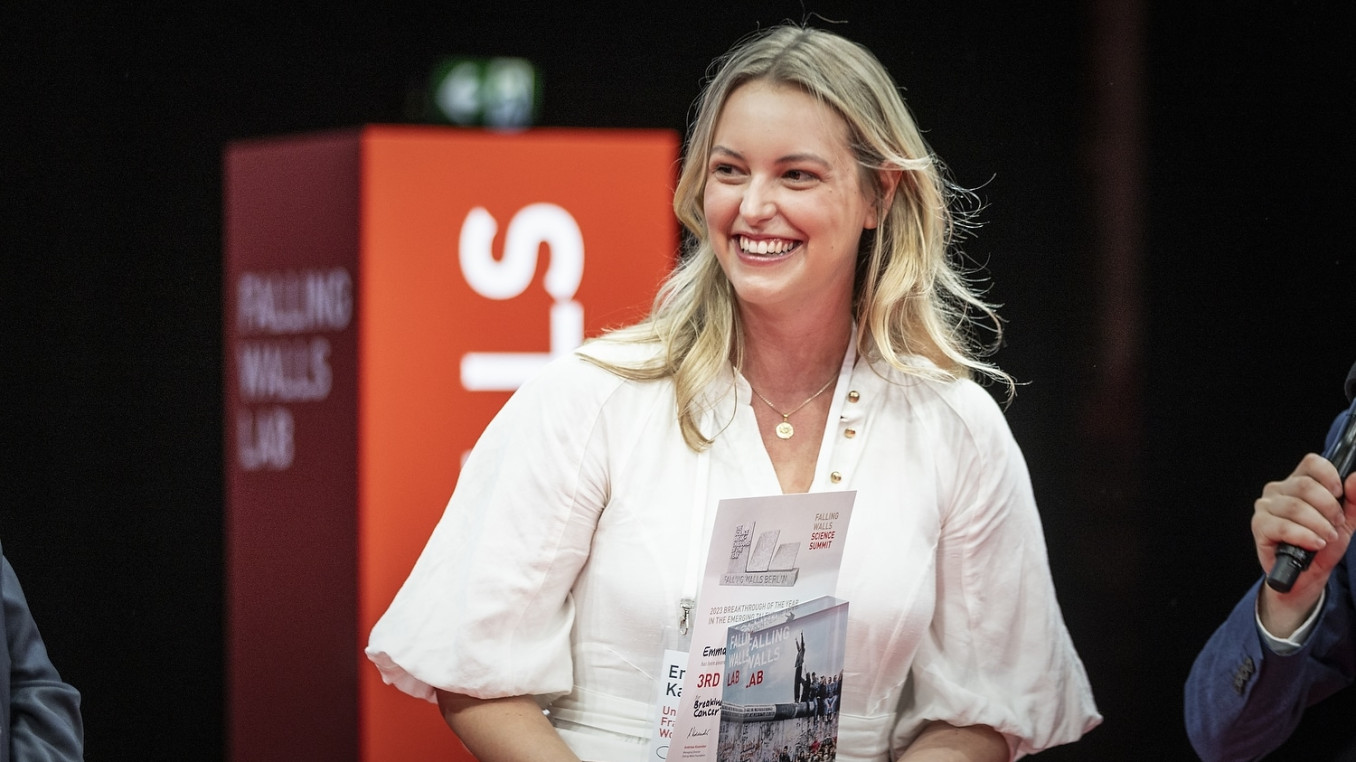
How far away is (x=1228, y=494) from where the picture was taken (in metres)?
3.39

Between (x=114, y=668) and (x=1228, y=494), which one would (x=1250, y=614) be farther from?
(x=114, y=668)

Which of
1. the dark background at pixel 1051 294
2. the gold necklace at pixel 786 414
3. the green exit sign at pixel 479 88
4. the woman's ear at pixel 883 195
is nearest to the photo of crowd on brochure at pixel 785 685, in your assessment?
the gold necklace at pixel 786 414

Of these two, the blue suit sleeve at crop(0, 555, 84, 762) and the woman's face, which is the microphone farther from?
the blue suit sleeve at crop(0, 555, 84, 762)

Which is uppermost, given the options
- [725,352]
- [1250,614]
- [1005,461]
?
[725,352]

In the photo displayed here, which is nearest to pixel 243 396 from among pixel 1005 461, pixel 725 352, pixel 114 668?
pixel 114 668

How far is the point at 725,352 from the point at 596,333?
4.33 feet

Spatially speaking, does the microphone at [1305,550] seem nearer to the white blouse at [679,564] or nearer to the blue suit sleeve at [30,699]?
the white blouse at [679,564]

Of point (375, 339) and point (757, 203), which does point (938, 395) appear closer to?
point (757, 203)

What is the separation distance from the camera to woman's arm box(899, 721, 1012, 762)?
1.97 meters

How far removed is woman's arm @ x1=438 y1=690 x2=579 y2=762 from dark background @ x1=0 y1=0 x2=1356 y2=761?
1325mm

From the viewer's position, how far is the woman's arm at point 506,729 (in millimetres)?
1829

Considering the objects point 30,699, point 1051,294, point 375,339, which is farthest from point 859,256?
point 1051,294

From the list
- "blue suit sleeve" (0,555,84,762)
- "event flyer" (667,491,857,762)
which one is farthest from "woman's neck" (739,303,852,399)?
"blue suit sleeve" (0,555,84,762)

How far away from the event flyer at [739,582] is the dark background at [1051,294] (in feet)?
5.44
